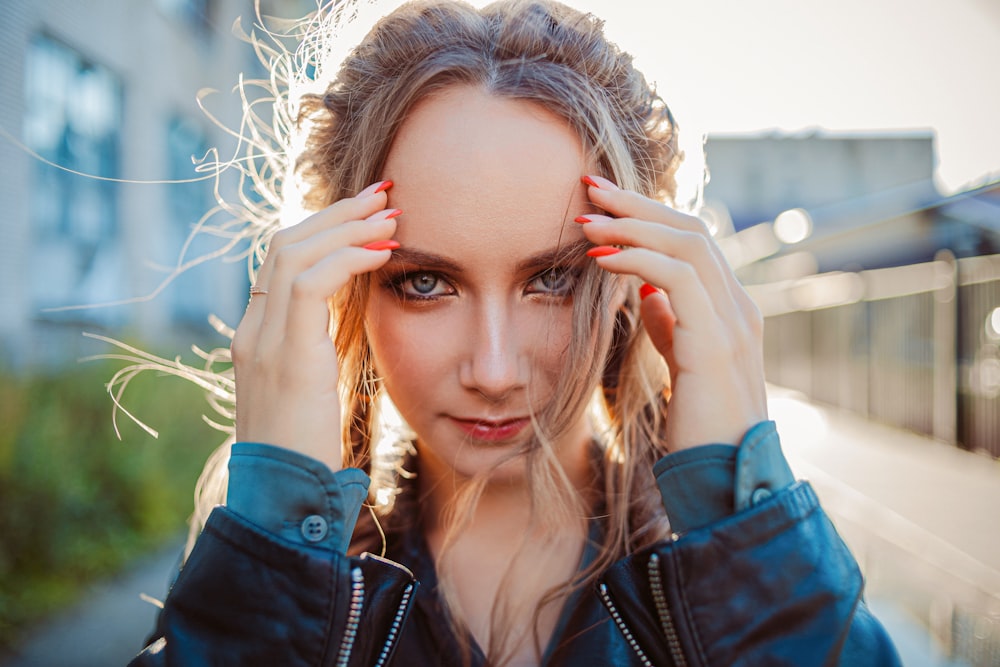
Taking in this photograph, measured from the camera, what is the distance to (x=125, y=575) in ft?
13.5

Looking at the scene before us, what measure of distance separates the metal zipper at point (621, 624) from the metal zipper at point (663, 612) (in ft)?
0.19

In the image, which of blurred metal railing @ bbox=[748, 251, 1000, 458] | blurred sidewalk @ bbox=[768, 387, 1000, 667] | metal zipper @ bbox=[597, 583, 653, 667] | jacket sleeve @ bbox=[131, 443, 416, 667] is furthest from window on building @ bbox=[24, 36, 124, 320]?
blurred metal railing @ bbox=[748, 251, 1000, 458]

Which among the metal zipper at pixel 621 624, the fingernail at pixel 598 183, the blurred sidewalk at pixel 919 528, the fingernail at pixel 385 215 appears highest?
the fingernail at pixel 598 183

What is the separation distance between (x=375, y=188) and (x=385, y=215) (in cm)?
8

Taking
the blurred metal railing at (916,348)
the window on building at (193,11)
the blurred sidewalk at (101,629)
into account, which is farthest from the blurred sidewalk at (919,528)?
the window on building at (193,11)

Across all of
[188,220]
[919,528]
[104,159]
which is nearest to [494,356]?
[919,528]

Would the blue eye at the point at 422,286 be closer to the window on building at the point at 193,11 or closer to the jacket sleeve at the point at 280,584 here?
the jacket sleeve at the point at 280,584

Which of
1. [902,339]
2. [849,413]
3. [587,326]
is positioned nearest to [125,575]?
[587,326]

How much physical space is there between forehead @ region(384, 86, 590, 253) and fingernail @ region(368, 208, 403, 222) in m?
0.02

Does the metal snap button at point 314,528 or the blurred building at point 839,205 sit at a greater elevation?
the blurred building at point 839,205

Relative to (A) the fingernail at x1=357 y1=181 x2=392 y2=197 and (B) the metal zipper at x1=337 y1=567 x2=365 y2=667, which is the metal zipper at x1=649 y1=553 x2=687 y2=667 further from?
(A) the fingernail at x1=357 y1=181 x2=392 y2=197

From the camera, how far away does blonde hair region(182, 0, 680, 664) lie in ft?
4.75

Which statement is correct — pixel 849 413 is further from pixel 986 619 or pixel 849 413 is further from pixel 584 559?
pixel 584 559

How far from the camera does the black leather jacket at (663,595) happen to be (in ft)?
3.59
